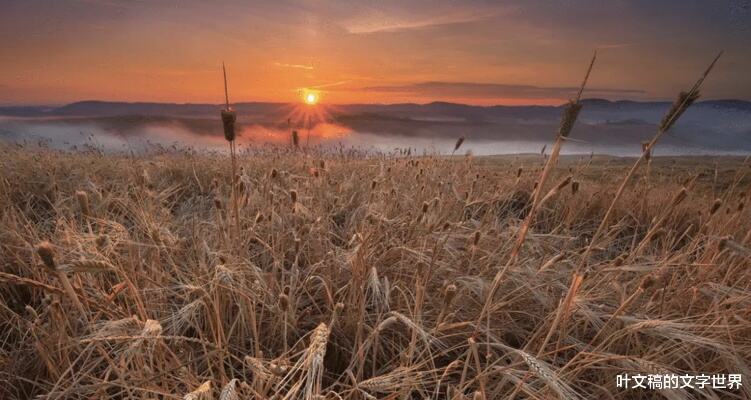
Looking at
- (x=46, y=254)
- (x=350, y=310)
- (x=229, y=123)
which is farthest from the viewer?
(x=350, y=310)

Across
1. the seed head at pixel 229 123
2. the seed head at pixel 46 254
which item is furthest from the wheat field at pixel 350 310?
the seed head at pixel 229 123

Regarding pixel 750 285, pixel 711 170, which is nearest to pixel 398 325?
pixel 750 285

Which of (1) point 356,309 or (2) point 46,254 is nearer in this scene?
(2) point 46,254

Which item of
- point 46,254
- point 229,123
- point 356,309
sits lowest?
point 356,309

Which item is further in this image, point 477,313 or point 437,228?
point 437,228

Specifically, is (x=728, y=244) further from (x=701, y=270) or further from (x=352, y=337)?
(x=352, y=337)

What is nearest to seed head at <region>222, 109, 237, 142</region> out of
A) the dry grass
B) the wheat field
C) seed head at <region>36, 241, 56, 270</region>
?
the dry grass

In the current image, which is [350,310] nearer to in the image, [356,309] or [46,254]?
[356,309]

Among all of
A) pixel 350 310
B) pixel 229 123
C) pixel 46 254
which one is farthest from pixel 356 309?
pixel 46 254

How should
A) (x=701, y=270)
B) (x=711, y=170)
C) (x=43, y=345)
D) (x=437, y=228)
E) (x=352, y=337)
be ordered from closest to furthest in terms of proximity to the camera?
(x=43, y=345) < (x=352, y=337) < (x=701, y=270) < (x=437, y=228) < (x=711, y=170)

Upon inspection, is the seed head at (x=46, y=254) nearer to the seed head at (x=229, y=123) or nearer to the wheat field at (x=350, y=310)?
the wheat field at (x=350, y=310)

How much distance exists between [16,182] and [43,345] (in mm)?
3739

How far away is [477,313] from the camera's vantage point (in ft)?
7.06

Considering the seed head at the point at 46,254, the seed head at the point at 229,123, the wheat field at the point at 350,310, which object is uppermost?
the seed head at the point at 229,123
